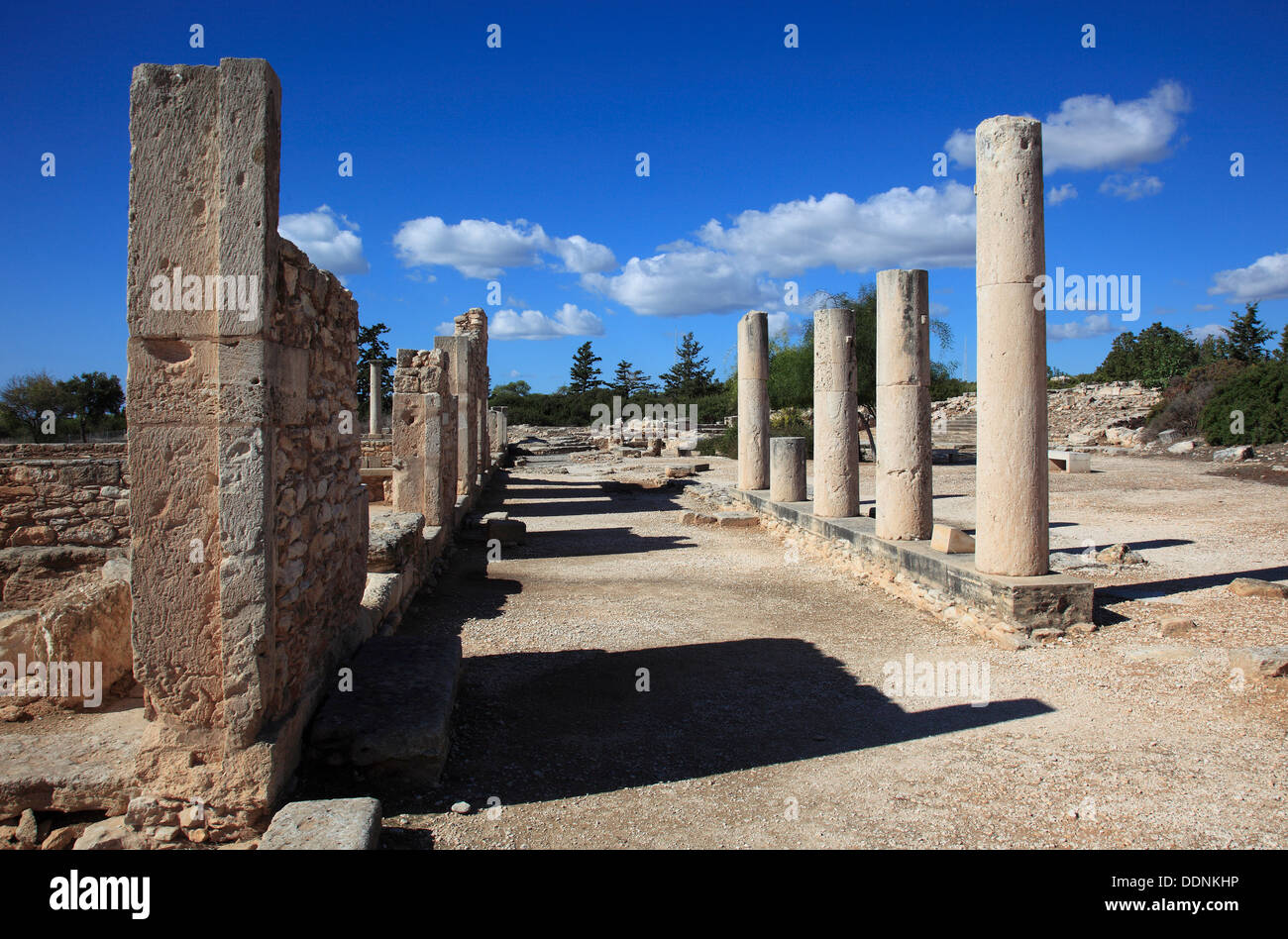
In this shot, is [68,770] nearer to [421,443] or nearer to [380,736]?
[380,736]

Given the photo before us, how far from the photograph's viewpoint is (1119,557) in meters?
8.70

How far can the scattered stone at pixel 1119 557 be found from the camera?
866 cm

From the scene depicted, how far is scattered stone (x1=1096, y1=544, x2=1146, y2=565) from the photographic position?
8664 mm

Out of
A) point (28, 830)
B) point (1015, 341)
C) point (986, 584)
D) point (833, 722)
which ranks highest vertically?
point (1015, 341)

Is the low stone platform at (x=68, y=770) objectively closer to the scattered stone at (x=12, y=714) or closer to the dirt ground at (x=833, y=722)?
the scattered stone at (x=12, y=714)

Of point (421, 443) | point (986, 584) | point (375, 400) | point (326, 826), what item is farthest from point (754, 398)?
point (375, 400)

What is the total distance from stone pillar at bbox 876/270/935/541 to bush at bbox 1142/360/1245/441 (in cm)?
2161

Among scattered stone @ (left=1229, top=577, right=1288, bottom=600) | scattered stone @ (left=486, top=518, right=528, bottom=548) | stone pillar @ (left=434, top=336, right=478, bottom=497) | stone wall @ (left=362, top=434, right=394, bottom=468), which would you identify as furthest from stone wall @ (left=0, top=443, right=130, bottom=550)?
scattered stone @ (left=1229, top=577, right=1288, bottom=600)

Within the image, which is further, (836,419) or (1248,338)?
(1248,338)

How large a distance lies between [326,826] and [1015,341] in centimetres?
616

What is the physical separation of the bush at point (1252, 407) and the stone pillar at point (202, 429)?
26.0 m

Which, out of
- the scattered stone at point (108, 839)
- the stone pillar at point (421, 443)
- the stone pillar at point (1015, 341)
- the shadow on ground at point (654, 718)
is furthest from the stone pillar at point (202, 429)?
the stone pillar at point (421, 443)

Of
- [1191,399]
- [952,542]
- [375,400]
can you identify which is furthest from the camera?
[375,400]

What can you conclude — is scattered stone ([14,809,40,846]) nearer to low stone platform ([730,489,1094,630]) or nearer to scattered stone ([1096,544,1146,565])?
low stone platform ([730,489,1094,630])
